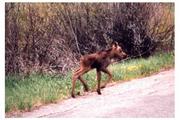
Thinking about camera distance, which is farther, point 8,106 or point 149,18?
point 149,18

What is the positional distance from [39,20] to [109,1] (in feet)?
2.43

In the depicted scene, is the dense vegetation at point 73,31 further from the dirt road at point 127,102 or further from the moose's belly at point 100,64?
the dirt road at point 127,102

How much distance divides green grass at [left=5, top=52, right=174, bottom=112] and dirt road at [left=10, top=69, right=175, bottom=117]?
0.24ft

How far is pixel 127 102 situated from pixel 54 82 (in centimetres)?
76

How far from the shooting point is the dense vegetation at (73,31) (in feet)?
20.7

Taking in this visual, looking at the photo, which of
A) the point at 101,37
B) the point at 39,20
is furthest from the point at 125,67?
the point at 39,20

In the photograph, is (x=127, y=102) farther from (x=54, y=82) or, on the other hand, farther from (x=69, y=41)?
(x=69, y=41)

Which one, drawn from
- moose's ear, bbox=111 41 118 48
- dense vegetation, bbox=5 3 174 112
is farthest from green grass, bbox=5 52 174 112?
moose's ear, bbox=111 41 118 48

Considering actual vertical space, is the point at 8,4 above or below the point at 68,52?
above

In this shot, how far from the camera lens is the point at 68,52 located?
21.0 feet

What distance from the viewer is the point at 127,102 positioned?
6.23 metres

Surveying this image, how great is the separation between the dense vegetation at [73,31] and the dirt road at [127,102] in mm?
325

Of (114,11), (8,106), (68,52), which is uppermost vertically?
(114,11)
